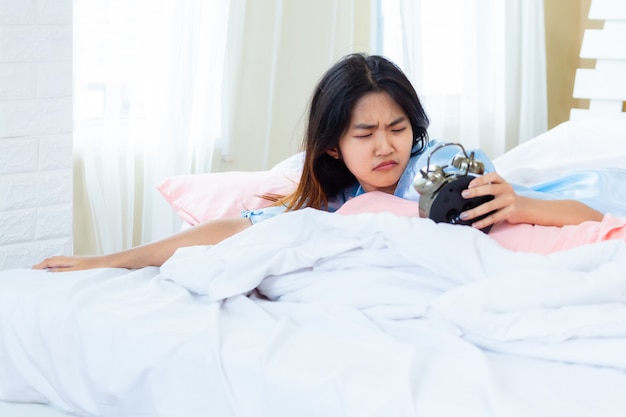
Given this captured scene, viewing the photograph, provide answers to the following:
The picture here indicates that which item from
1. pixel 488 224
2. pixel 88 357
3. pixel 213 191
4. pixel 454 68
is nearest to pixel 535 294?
pixel 488 224

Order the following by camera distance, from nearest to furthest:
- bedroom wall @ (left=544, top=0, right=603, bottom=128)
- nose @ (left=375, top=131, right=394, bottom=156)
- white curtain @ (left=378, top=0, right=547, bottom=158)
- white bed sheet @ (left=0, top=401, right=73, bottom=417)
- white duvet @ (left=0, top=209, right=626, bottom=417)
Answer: white duvet @ (left=0, top=209, right=626, bottom=417), white bed sheet @ (left=0, top=401, right=73, bottom=417), nose @ (left=375, top=131, right=394, bottom=156), white curtain @ (left=378, top=0, right=547, bottom=158), bedroom wall @ (left=544, top=0, right=603, bottom=128)

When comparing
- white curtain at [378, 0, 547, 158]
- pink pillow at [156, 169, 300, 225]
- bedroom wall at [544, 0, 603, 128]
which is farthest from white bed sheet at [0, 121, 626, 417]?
bedroom wall at [544, 0, 603, 128]

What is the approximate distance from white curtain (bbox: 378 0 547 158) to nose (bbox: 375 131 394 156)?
6.03 ft

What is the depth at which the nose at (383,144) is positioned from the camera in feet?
5.86

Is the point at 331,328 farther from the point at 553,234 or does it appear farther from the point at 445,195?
the point at 553,234

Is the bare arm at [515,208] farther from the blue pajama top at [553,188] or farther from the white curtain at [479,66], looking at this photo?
the white curtain at [479,66]

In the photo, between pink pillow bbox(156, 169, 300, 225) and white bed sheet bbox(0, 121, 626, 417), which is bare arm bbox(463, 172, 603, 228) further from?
pink pillow bbox(156, 169, 300, 225)

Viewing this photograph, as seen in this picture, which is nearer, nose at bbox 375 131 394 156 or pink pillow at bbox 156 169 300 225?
nose at bbox 375 131 394 156

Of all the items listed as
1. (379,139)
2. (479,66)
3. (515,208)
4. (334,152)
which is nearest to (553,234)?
(515,208)

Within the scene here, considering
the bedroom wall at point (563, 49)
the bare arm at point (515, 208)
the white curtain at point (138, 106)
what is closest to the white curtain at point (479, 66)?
the bedroom wall at point (563, 49)

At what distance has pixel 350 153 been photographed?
1.82 metres

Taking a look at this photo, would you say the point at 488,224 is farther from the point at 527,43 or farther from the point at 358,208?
the point at 527,43

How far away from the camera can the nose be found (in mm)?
1785

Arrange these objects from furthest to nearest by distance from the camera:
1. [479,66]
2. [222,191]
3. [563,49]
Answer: [563,49]
[479,66]
[222,191]
